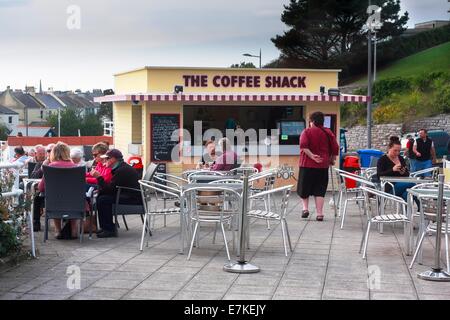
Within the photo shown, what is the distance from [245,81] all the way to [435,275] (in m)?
11.2

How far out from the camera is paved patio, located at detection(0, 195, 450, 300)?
6.28 meters

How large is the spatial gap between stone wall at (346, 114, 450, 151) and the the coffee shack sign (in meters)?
30.4

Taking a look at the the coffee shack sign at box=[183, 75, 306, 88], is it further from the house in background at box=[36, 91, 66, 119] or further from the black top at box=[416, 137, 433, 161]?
the house in background at box=[36, 91, 66, 119]

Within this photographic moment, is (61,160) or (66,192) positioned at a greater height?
(61,160)

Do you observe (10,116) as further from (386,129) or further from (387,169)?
(387,169)

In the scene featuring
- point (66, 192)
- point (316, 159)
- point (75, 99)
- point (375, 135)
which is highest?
point (75, 99)

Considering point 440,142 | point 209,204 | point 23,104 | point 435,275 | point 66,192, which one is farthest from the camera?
point 23,104

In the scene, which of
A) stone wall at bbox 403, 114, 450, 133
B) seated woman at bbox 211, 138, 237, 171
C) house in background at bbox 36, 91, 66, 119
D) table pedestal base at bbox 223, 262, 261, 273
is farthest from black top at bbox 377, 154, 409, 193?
house in background at bbox 36, 91, 66, 119

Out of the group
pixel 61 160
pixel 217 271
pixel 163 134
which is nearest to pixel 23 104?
pixel 163 134

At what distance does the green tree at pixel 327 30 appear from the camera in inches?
1890

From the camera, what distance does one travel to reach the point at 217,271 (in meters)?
7.25

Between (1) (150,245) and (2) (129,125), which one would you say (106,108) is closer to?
(2) (129,125)

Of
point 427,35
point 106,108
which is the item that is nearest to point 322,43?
point 427,35

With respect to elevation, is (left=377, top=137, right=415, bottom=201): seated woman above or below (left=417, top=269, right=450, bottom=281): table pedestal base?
above
